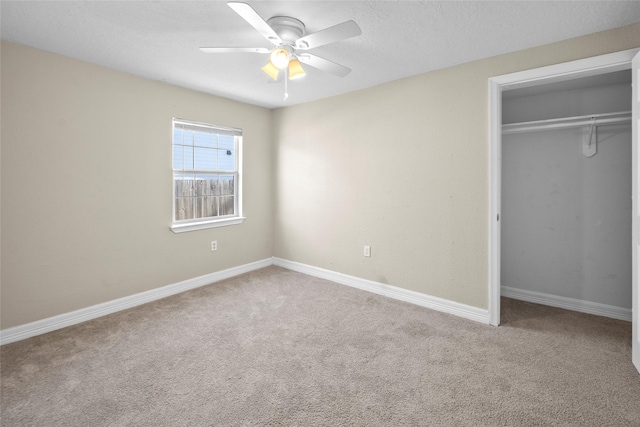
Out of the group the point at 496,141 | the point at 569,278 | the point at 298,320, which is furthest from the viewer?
the point at 569,278

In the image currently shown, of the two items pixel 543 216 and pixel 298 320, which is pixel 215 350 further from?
pixel 543 216

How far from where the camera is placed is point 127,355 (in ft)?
7.58

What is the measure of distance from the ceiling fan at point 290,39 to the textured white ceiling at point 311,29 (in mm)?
90

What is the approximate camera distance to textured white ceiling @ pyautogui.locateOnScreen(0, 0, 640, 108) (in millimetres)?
1936

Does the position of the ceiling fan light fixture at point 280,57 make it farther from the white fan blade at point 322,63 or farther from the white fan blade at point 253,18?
the white fan blade at point 322,63

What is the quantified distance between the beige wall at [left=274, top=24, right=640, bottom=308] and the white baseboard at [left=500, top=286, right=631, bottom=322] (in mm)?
937

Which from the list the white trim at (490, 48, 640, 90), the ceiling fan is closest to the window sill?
the ceiling fan

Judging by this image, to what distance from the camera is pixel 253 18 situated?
1687 millimetres

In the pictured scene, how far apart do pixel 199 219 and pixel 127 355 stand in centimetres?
184

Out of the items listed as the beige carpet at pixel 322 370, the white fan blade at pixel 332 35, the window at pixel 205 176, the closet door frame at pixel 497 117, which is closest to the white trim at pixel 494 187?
the closet door frame at pixel 497 117

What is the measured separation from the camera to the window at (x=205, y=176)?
11.9ft

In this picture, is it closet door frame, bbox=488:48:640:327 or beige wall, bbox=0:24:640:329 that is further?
beige wall, bbox=0:24:640:329

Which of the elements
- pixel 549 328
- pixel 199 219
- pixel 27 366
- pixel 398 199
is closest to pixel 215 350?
pixel 27 366

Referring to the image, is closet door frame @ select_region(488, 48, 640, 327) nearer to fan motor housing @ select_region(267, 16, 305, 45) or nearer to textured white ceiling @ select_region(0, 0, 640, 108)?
textured white ceiling @ select_region(0, 0, 640, 108)
